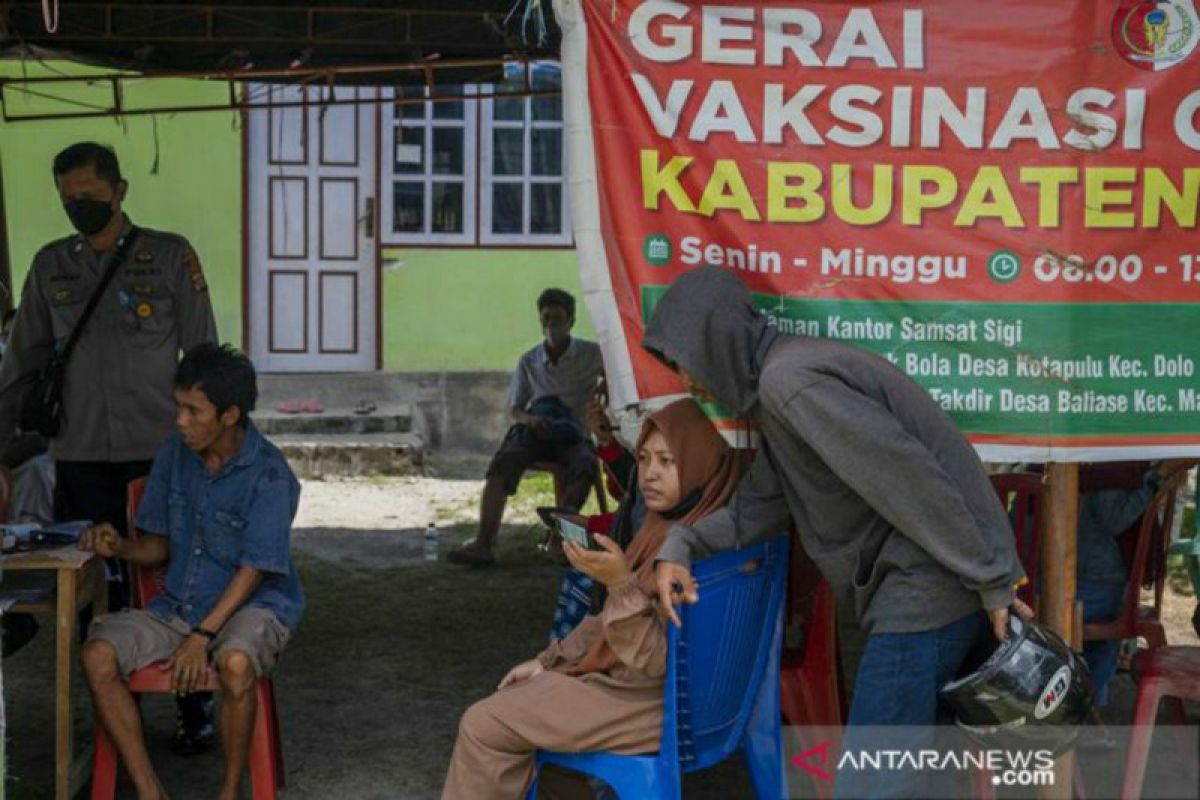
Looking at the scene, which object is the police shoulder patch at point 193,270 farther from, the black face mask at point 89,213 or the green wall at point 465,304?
the green wall at point 465,304

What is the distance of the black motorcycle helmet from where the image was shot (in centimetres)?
321

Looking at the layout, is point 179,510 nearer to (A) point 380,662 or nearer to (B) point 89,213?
(B) point 89,213

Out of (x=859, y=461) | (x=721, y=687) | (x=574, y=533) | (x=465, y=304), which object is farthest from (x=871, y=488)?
(x=465, y=304)

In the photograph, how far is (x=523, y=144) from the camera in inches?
467

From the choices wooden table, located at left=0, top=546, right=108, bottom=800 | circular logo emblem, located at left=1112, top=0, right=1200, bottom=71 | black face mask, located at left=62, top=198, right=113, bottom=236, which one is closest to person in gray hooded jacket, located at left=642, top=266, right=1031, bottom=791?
circular logo emblem, located at left=1112, top=0, right=1200, bottom=71

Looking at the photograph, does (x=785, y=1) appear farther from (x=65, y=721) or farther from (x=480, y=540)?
(x=480, y=540)

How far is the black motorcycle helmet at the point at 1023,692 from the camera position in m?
3.21

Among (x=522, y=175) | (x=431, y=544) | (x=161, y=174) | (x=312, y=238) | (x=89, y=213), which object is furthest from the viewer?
(x=522, y=175)

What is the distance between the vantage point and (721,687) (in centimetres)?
374

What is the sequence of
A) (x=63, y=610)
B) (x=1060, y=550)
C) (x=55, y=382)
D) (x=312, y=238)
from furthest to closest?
(x=312, y=238) → (x=55, y=382) → (x=63, y=610) → (x=1060, y=550)

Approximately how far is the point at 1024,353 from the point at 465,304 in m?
8.22

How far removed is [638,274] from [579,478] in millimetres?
4334

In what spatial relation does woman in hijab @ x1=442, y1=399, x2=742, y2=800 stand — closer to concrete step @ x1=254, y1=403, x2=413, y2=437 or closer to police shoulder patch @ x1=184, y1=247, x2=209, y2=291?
police shoulder patch @ x1=184, y1=247, x2=209, y2=291

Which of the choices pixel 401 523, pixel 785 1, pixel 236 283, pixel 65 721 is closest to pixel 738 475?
pixel 785 1
